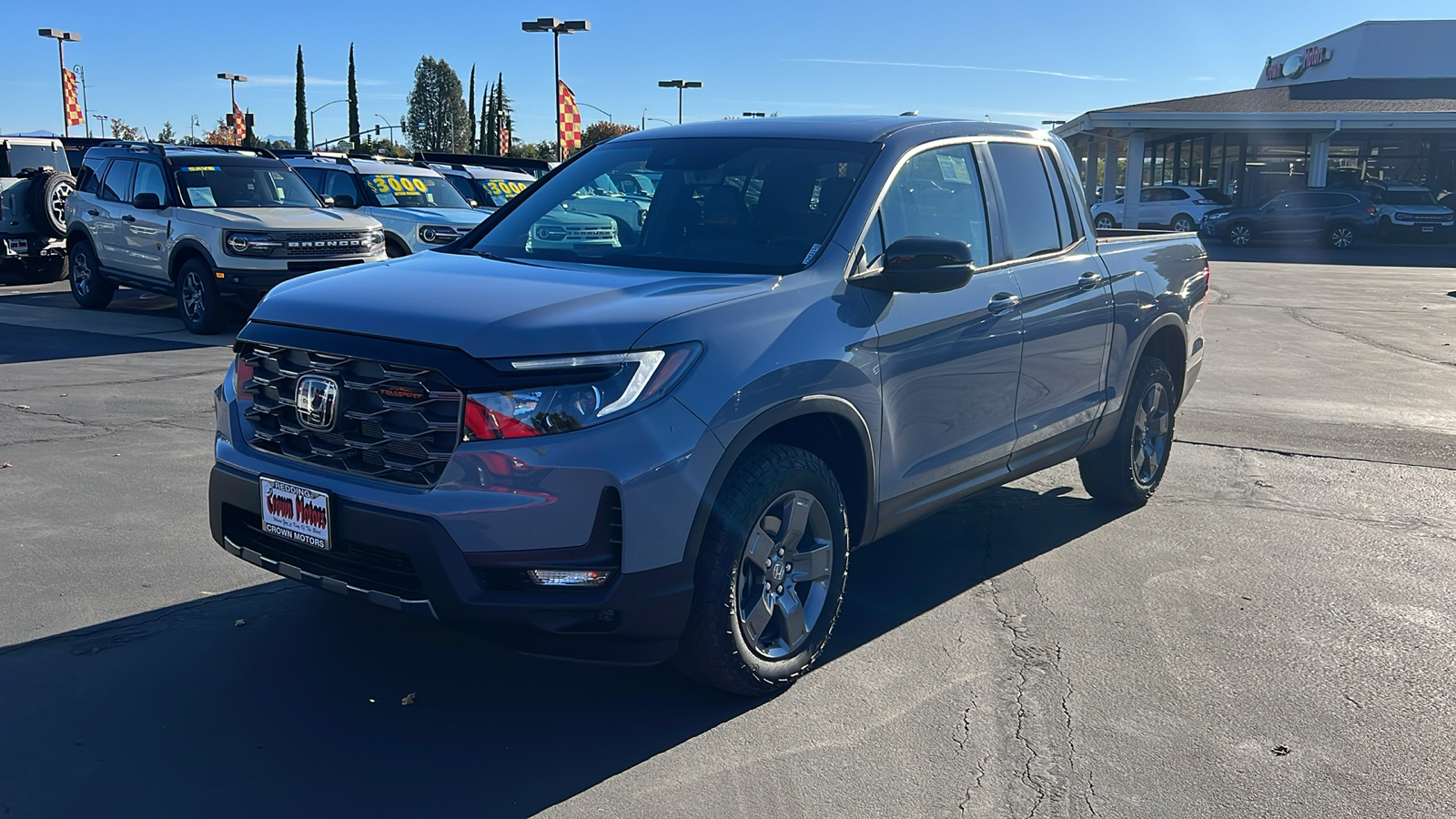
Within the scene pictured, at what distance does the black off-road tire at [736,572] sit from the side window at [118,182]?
1246 centimetres

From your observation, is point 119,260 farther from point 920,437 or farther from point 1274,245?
point 1274,245

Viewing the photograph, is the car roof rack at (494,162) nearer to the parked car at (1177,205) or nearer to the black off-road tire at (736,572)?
the parked car at (1177,205)

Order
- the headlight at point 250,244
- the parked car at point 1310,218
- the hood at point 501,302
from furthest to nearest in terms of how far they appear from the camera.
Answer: the parked car at point 1310,218 < the headlight at point 250,244 < the hood at point 501,302

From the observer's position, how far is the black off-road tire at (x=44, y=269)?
59.8 feet

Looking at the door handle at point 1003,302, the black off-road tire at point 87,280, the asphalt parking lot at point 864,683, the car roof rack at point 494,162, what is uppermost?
the car roof rack at point 494,162

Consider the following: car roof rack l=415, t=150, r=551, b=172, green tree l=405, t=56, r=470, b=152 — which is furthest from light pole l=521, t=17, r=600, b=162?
green tree l=405, t=56, r=470, b=152

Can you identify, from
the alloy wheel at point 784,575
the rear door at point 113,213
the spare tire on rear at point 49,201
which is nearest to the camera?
the alloy wheel at point 784,575

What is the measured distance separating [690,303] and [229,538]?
166 cm

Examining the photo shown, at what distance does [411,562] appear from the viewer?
3371 millimetres

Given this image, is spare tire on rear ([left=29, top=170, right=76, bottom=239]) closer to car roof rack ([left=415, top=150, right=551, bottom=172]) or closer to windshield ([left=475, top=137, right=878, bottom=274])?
car roof rack ([left=415, top=150, right=551, bottom=172])

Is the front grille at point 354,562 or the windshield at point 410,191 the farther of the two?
the windshield at point 410,191

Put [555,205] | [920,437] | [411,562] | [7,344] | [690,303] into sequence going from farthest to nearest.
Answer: [7,344], [555,205], [920,437], [690,303], [411,562]

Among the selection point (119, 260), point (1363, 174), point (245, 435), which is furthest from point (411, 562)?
point (1363, 174)

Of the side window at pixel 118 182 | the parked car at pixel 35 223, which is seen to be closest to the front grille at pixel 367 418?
the side window at pixel 118 182
